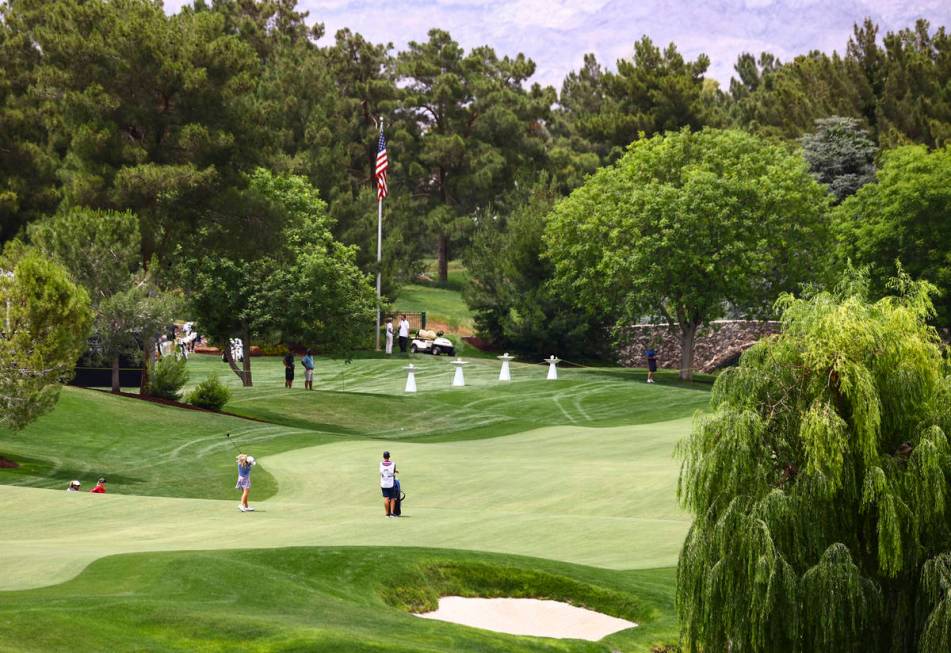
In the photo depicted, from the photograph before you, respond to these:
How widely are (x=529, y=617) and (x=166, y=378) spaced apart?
34033mm

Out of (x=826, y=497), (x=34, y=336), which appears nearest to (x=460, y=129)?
(x=34, y=336)

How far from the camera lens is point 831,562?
2103 centimetres

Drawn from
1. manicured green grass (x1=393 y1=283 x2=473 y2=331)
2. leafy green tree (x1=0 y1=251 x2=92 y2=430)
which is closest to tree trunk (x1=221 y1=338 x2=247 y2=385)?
leafy green tree (x1=0 y1=251 x2=92 y2=430)

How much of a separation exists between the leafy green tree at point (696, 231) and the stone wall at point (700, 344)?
11873 millimetres

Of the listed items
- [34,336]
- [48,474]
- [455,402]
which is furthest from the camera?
[455,402]

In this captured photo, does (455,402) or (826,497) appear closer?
(826,497)

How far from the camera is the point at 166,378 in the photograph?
57531mm

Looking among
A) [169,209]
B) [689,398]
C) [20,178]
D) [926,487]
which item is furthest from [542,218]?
[926,487]

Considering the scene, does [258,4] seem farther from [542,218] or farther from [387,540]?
[387,540]

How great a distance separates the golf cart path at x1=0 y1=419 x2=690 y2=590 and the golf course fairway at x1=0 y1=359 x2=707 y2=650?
0.09 meters

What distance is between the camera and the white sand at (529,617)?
2572cm

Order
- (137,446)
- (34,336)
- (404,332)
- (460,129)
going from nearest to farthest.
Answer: (34,336)
(137,446)
(404,332)
(460,129)

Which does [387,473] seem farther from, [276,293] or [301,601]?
[276,293]

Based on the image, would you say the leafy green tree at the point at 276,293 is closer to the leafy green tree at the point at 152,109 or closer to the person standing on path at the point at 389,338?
the leafy green tree at the point at 152,109
